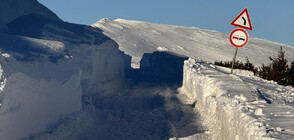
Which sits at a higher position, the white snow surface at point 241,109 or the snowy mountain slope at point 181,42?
the snowy mountain slope at point 181,42

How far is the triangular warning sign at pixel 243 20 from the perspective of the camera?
35.7 ft

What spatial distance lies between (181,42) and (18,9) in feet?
190

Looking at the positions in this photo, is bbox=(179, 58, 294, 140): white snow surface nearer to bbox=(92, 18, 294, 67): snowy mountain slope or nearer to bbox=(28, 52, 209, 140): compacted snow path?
bbox=(28, 52, 209, 140): compacted snow path

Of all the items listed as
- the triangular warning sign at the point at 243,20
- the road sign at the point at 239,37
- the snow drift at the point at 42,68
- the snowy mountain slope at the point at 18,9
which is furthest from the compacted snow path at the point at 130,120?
the snowy mountain slope at the point at 18,9

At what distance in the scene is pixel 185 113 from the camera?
12461 millimetres

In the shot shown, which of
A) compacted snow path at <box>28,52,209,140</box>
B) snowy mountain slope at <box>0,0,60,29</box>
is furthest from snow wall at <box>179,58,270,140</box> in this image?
snowy mountain slope at <box>0,0,60,29</box>

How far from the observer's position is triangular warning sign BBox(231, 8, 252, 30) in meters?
10.9

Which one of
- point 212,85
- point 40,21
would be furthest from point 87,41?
point 212,85

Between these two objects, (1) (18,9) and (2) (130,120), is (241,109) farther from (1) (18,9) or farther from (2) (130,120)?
(1) (18,9)

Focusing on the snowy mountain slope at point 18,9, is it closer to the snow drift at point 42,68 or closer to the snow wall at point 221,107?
the snow drift at point 42,68

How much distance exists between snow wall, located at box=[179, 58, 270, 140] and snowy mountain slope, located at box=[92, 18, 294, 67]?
1543 inches

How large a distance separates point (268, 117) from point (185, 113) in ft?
20.4

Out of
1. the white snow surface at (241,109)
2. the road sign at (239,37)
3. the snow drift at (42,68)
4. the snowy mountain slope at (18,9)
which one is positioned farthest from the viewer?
the snowy mountain slope at (18,9)

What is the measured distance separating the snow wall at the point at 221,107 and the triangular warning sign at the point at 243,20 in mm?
1645
